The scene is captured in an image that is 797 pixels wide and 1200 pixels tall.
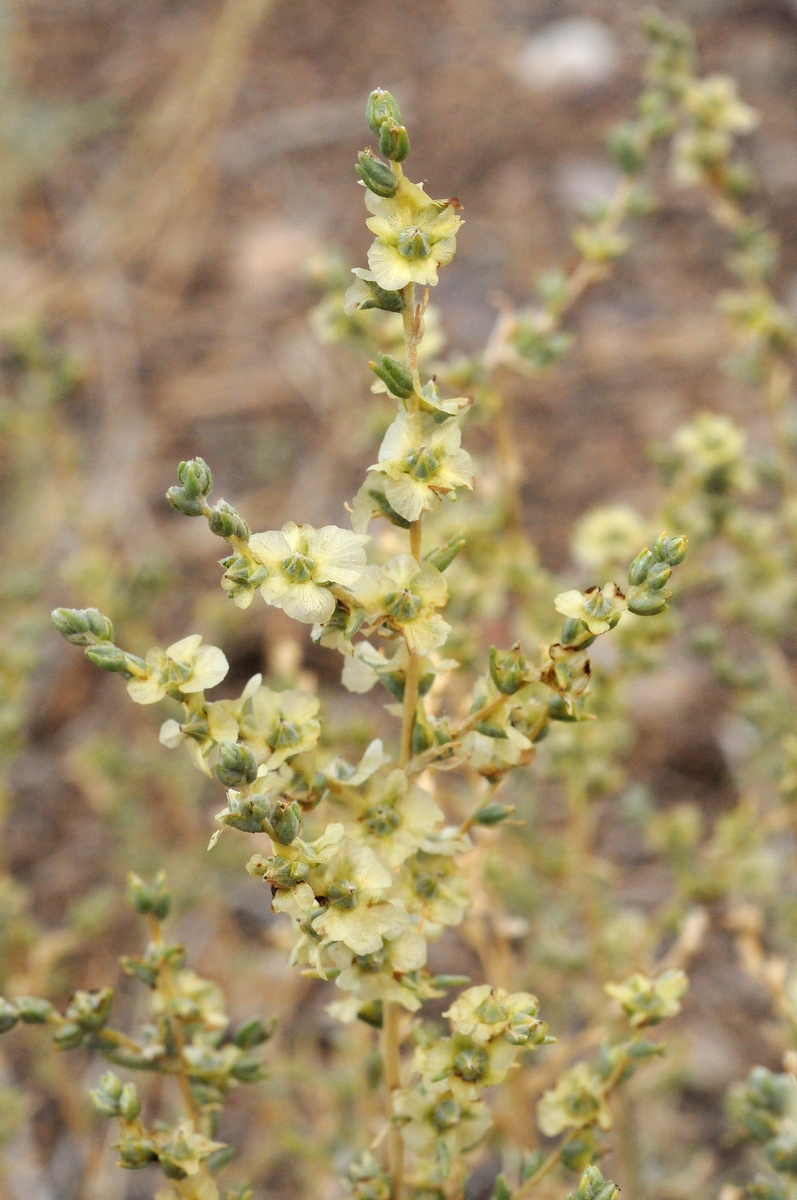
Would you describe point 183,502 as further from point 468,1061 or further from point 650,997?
point 650,997

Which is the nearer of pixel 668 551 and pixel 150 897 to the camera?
pixel 668 551

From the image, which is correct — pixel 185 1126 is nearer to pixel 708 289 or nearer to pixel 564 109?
Answer: pixel 708 289

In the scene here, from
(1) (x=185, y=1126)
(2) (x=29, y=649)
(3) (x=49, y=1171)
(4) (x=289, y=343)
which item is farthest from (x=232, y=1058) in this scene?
(4) (x=289, y=343)

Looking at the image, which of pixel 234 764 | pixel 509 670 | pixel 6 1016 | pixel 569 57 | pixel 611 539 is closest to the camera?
pixel 234 764

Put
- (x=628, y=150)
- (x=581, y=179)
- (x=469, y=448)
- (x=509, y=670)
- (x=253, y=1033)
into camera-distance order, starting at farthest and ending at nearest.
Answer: (x=581, y=179), (x=469, y=448), (x=628, y=150), (x=253, y=1033), (x=509, y=670)

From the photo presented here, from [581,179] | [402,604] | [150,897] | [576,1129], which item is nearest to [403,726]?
[402,604]

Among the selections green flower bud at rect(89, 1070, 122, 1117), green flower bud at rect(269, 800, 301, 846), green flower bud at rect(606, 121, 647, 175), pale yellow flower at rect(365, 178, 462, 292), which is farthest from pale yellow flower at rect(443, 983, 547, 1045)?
green flower bud at rect(606, 121, 647, 175)
